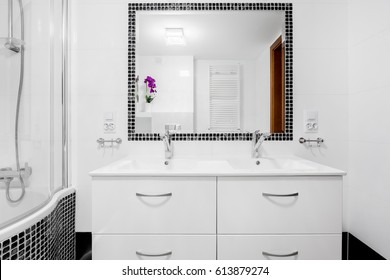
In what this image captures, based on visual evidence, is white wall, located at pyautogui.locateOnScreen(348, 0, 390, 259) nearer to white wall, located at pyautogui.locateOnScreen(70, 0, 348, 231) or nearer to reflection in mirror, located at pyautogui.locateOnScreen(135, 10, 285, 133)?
white wall, located at pyautogui.locateOnScreen(70, 0, 348, 231)

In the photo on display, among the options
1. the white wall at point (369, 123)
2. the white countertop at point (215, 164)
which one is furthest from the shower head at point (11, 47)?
the white wall at point (369, 123)

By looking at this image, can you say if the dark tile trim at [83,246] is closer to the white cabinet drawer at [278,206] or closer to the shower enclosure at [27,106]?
the shower enclosure at [27,106]

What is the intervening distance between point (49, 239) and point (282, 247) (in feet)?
3.77

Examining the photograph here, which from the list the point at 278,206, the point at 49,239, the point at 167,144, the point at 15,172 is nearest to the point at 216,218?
the point at 278,206

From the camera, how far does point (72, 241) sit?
1568mm

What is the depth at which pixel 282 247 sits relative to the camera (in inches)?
43.1

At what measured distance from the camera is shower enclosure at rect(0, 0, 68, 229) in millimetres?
1208

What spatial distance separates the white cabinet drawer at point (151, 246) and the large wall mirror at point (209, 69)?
0.70 metres

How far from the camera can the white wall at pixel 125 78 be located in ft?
5.23

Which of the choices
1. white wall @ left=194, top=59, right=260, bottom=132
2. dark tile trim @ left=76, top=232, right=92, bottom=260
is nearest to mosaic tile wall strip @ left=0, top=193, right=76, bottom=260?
dark tile trim @ left=76, top=232, right=92, bottom=260

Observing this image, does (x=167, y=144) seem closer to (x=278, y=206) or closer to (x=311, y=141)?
(x=278, y=206)

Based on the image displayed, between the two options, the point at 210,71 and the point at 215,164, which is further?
the point at 210,71
